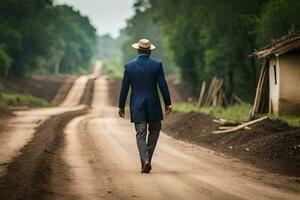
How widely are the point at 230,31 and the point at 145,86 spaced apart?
33759 mm

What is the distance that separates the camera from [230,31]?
44719mm

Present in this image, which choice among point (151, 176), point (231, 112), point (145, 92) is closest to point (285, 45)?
point (231, 112)

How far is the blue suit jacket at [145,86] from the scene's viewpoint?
11.7 meters

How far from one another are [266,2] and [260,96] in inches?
682

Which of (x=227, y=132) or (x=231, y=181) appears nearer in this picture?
(x=231, y=181)

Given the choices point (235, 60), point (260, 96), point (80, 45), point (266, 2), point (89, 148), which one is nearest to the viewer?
point (89, 148)

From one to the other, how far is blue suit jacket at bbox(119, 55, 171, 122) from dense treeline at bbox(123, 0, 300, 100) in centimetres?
2369

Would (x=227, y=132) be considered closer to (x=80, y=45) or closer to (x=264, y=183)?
(x=264, y=183)

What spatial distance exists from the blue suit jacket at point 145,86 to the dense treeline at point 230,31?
933 inches

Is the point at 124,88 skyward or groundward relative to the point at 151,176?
skyward

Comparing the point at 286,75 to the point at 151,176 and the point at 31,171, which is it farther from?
the point at 31,171

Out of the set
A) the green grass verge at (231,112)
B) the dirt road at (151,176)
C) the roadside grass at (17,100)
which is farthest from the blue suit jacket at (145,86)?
the roadside grass at (17,100)

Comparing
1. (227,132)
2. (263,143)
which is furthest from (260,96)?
(263,143)

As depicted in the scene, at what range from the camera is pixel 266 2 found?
42.1 m
